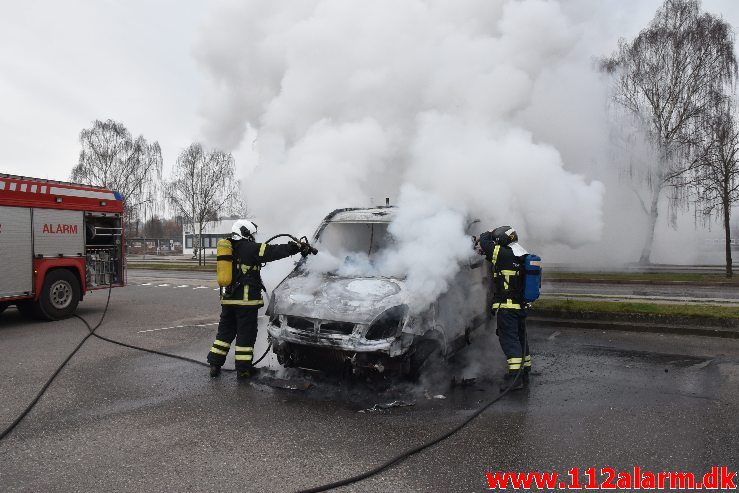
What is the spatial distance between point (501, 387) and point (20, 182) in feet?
29.2

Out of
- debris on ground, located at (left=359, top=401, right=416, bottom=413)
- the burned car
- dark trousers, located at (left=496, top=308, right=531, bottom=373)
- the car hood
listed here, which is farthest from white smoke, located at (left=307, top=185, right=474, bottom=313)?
debris on ground, located at (left=359, top=401, right=416, bottom=413)

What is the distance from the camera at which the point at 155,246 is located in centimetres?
5950

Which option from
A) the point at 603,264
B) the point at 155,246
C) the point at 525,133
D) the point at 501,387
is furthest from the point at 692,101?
the point at 155,246

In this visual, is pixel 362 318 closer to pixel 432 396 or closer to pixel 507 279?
pixel 432 396

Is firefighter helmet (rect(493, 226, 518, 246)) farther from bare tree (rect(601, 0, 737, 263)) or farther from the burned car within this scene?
bare tree (rect(601, 0, 737, 263))

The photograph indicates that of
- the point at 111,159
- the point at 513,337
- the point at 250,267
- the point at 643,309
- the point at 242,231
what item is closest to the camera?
the point at 513,337

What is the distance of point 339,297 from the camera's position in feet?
16.6

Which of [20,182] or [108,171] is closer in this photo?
[20,182]

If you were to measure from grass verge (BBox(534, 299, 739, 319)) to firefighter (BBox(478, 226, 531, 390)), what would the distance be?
3807 mm

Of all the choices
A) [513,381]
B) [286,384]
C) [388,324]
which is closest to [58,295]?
[286,384]

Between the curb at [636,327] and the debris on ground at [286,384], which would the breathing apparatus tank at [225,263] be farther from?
the curb at [636,327]

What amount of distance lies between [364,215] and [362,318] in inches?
80.0

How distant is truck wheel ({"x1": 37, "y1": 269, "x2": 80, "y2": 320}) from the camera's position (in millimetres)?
9367

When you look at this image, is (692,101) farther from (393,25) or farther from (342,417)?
(342,417)
